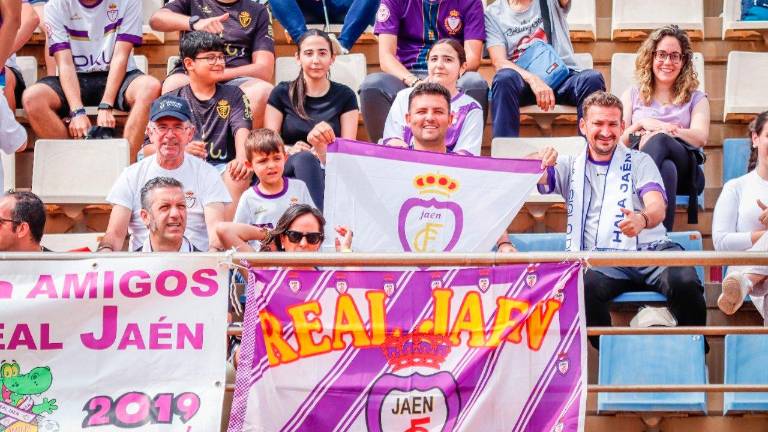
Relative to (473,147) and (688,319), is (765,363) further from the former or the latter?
(473,147)

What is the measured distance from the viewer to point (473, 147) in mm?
6676

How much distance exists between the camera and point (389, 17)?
7773 millimetres

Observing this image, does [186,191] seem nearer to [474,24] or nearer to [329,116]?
[329,116]

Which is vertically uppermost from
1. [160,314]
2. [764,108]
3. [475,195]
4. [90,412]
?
[764,108]

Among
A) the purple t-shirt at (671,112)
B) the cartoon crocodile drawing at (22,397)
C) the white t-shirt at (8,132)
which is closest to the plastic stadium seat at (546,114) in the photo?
the purple t-shirt at (671,112)

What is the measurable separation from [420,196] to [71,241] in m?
2.38

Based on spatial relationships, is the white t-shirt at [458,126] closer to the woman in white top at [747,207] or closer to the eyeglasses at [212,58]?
the eyeglasses at [212,58]

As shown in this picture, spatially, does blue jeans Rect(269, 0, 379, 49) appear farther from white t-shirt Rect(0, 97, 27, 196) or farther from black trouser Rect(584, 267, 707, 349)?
black trouser Rect(584, 267, 707, 349)

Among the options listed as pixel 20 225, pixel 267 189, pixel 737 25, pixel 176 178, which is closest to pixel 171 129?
pixel 176 178

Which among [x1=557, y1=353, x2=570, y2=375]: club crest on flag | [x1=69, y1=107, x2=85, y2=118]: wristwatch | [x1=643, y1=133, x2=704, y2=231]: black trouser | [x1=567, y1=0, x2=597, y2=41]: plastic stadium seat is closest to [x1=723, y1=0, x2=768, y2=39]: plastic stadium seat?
[x1=567, y1=0, x2=597, y2=41]: plastic stadium seat

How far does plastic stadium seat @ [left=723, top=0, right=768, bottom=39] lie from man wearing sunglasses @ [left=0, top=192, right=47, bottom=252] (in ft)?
15.6

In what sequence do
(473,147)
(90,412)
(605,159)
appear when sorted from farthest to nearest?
1. (473,147)
2. (605,159)
3. (90,412)

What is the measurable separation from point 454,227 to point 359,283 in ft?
2.79

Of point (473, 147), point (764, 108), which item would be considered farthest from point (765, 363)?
point (764, 108)
